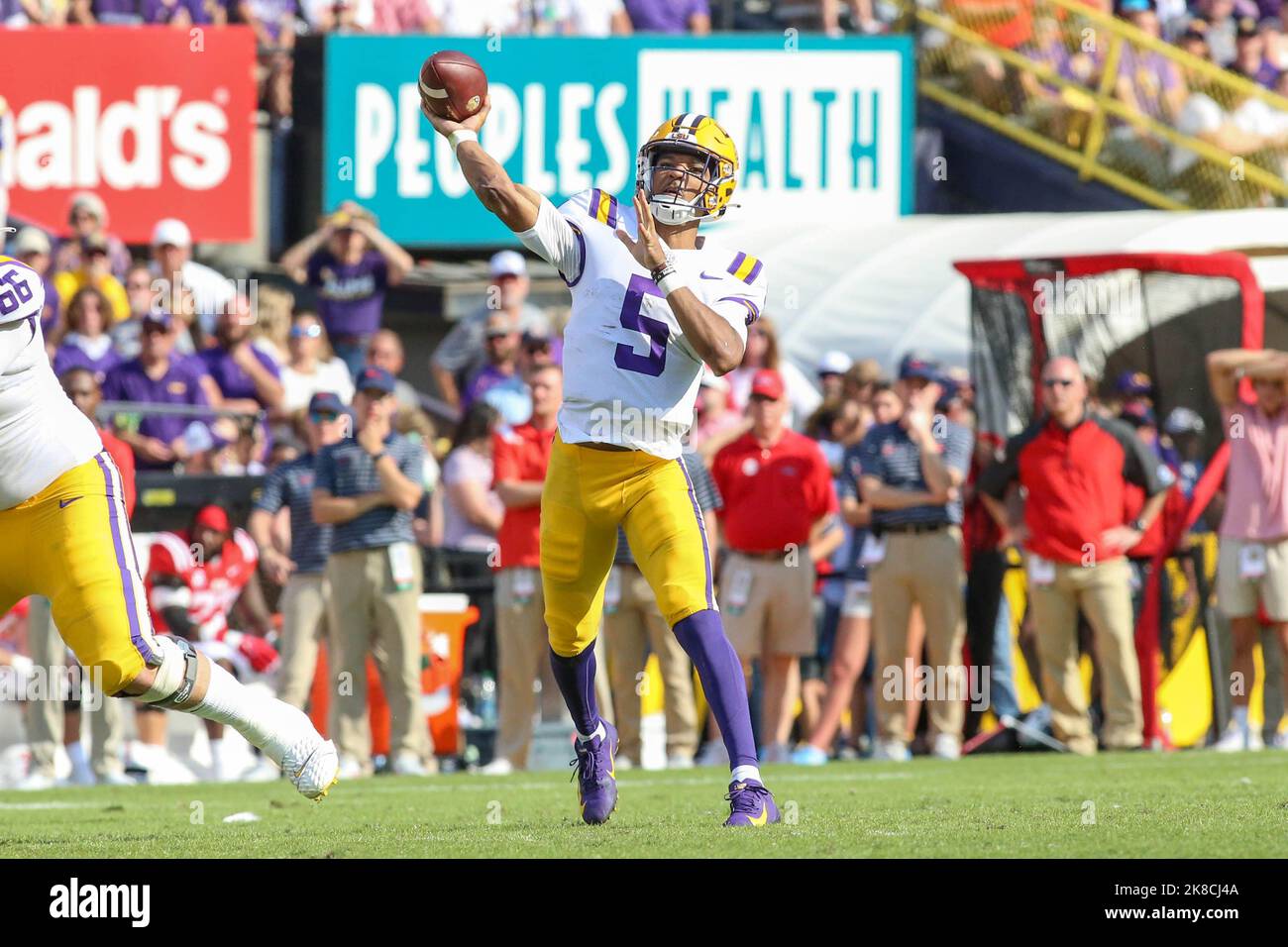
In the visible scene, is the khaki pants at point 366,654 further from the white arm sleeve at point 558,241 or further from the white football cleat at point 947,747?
the white arm sleeve at point 558,241

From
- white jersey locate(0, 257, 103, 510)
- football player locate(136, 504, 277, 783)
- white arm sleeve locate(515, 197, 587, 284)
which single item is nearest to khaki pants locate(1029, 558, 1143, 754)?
football player locate(136, 504, 277, 783)

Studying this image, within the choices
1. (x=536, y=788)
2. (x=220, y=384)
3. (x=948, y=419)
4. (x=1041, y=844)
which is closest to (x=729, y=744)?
(x=1041, y=844)

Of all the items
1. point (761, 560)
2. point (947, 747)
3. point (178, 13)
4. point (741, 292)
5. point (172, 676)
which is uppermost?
point (178, 13)

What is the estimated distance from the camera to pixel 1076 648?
12.1 metres

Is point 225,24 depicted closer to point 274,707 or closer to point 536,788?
point 536,788

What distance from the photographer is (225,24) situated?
1722 centimetres

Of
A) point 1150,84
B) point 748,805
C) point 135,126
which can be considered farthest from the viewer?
point 1150,84

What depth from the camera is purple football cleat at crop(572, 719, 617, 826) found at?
23.6 ft

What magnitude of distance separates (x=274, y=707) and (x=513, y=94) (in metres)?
11.1

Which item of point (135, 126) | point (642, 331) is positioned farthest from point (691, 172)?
point (135, 126)

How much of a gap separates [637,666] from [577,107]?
6.72 m

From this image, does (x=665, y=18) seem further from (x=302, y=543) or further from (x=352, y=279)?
(x=302, y=543)

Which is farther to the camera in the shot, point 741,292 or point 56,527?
point 741,292

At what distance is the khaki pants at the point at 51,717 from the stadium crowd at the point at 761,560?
0.05 feet
